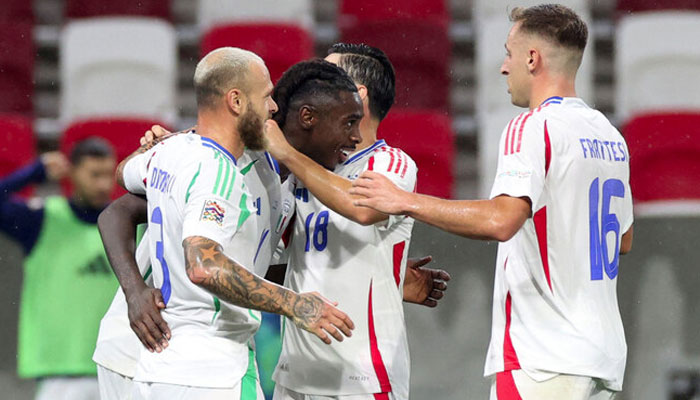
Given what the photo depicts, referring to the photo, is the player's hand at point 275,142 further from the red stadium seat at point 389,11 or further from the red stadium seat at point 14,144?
the red stadium seat at point 389,11

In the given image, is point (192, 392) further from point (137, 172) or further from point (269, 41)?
point (269, 41)

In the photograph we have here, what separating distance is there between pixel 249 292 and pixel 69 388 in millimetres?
2213

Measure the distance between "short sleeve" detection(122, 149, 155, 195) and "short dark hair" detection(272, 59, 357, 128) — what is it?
387 millimetres

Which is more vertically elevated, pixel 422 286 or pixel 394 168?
pixel 394 168

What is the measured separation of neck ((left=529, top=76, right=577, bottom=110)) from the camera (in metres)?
2.68

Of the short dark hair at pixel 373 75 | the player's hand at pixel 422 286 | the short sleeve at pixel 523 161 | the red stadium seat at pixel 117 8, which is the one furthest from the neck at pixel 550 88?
the red stadium seat at pixel 117 8

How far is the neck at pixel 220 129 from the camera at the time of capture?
8.29ft

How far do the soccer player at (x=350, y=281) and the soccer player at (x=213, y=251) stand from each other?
277 millimetres

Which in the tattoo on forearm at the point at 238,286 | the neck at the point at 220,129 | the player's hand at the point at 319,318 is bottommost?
the player's hand at the point at 319,318

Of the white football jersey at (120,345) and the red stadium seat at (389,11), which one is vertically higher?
the red stadium seat at (389,11)

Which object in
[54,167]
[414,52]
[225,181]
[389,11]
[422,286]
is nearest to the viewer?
[225,181]

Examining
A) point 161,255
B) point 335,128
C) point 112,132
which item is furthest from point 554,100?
point 112,132

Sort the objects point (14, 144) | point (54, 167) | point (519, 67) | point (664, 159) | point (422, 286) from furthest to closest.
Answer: point (14, 144) → point (664, 159) → point (54, 167) → point (422, 286) → point (519, 67)

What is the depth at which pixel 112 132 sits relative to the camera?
18.1ft
